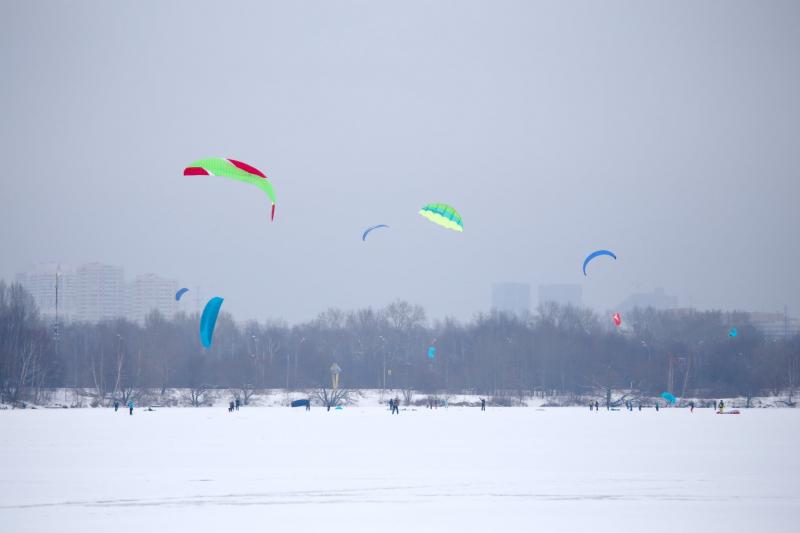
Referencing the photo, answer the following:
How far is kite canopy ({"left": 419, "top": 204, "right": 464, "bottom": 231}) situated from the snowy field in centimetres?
621

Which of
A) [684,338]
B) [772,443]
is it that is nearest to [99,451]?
[772,443]

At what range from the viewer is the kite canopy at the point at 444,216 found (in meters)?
28.0

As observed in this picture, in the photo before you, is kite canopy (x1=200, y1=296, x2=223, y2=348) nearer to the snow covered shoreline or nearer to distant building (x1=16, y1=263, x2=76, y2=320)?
the snow covered shoreline

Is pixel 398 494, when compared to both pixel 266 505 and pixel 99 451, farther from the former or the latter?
pixel 99 451

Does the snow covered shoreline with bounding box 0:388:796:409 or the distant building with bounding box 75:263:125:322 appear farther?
the distant building with bounding box 75:263:125:322

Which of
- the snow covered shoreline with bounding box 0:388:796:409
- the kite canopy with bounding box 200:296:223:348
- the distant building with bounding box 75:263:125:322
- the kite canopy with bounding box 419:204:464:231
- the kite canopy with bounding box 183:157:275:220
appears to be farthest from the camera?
the distant building with bounding box 75:263:125:322

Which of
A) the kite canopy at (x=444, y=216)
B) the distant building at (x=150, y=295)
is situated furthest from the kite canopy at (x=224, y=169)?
the distant building at (x=150, y=295)

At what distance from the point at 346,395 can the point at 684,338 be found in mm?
32414

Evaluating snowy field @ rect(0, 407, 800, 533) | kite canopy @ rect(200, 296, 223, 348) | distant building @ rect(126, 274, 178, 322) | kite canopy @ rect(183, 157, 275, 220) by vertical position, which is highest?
distant building @ rect(126, 274, 178, 322)

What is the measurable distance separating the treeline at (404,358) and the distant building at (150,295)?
72.6 m

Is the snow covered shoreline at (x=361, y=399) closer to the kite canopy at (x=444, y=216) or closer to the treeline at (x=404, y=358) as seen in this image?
the treeline at (x=404, y=358)

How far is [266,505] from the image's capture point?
11.6m

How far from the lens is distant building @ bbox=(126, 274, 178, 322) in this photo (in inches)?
6299

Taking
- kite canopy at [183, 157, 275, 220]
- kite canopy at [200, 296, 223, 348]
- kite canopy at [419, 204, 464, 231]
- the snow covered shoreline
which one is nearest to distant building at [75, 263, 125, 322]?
the snow covered shoreline
